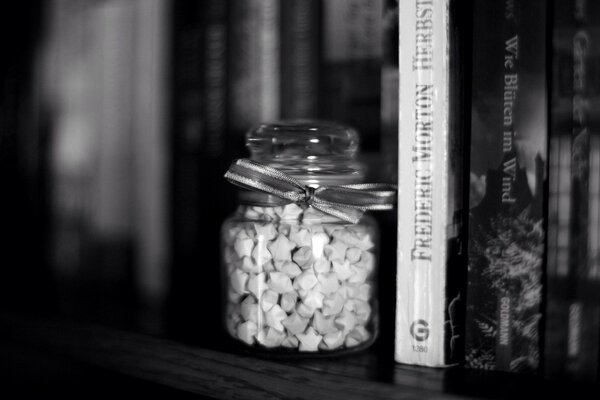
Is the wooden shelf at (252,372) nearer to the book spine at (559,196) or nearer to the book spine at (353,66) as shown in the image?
the book spine at (559,196)

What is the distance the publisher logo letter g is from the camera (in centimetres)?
52

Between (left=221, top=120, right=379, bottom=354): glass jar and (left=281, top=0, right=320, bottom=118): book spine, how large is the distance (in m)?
0.09

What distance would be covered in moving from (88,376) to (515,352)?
56 cm

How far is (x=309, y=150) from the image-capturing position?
0.62 m

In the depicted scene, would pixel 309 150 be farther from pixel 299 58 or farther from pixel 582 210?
pixel 582 210

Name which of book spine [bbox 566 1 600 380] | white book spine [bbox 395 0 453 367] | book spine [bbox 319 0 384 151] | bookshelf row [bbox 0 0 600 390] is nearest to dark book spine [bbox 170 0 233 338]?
bookshelf row [bbox 0 0 600 390]

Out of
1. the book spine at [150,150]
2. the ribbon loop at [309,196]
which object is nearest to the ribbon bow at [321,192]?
the ribbon loop at [309,196]

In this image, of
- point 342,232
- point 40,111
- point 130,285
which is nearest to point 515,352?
point 342,232

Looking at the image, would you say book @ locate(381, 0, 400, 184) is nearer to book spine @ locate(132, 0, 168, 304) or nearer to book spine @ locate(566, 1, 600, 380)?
book spine @ locate(566, 1, 600, 380)

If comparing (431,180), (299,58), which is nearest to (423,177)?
(431,180)

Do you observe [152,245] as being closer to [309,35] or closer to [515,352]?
[309,35]

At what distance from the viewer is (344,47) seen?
686 mm

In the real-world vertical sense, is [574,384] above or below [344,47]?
below

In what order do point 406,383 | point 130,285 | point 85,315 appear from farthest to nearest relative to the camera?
point 130,285
point 85,315
point 406,383
